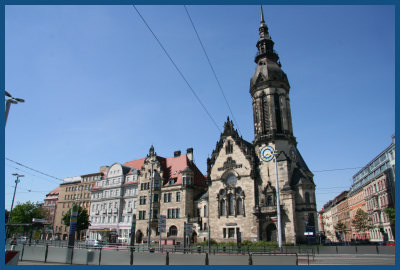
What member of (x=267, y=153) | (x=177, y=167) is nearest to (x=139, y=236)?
(x=177, y=167)

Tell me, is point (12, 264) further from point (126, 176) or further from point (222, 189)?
A: point (126, 176)

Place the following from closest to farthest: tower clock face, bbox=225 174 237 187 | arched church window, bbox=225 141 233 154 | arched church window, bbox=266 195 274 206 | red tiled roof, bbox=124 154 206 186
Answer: arched church window, bbox=266 195 274 206, tower clock face, bbox=225 174 237 187, arched church window, bbox=225 141 233 154, red tiled roof, bbox=124 154 206 186

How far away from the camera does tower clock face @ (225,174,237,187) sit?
4659 cm

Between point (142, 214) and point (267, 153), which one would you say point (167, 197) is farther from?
point (267, 153)

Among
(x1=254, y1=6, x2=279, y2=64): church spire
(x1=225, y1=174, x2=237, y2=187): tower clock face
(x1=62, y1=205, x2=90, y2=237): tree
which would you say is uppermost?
(x1=254, y1=6, x2=279, y2=64): church spire

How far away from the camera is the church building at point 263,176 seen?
1612 inches

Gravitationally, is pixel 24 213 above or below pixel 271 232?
above

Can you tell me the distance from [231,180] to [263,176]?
5.30 meters

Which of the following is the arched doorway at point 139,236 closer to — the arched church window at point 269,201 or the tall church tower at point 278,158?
the tall church tower at point 278,158


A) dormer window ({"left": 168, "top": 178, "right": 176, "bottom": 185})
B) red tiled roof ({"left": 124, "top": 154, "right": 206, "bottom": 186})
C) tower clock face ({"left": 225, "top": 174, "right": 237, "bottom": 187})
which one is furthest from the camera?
red tiled roof ({"left": 124, "top": 154, "right": 206, "bottom": 186})

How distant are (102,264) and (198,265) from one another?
5977mm

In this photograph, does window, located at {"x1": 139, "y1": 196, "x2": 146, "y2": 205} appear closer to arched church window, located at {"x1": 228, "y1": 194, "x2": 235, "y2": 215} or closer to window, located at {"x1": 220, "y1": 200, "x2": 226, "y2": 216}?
window, located at {"x1": 220, "y1": 200, "x2": 226, "y2": 216}

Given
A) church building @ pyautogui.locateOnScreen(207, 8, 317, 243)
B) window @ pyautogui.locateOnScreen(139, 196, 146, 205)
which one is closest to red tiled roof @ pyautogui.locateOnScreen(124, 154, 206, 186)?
window @ pyautogui.locateOnScreen(139, 196, 146, 205)

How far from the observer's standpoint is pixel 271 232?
137 ft
